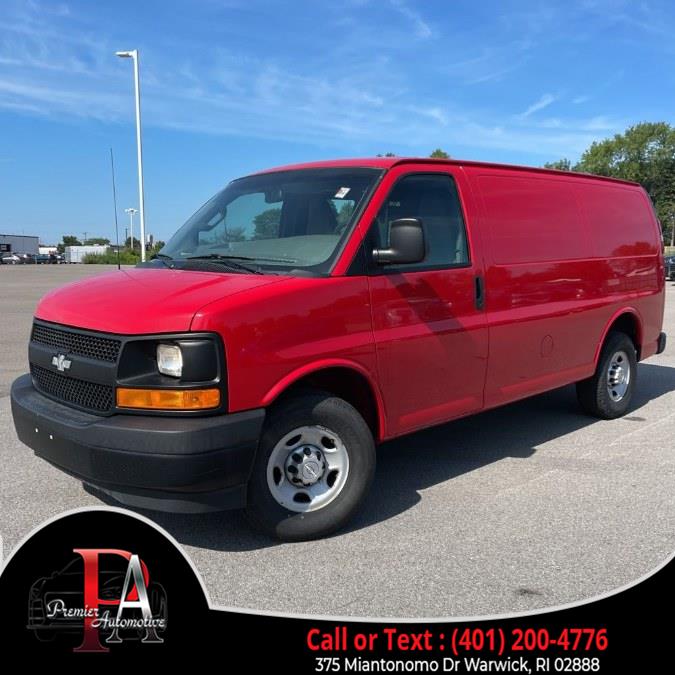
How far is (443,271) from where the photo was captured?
4492 mm

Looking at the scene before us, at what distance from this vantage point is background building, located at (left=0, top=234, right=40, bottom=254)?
95125 millimetres

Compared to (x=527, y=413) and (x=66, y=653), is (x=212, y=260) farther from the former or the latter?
(x=527, y=413)

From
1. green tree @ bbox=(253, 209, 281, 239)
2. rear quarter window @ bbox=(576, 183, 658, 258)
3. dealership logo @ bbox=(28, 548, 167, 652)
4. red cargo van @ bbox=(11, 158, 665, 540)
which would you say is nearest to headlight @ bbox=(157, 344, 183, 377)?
red cargo van @ bbox=(11, 158, 665, 540)

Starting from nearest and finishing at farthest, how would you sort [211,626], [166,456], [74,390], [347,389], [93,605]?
[93,605] → [211,626] → [166,456] → [74,390] → [347,389]

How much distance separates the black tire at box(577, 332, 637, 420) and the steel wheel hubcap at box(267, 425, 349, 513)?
330cm

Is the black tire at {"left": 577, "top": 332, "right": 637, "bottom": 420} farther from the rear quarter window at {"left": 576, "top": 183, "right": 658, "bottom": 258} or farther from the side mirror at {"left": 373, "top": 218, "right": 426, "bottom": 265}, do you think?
the side mirror at {"left": 373, "top": 218, "right": 426, "bottom": 265}

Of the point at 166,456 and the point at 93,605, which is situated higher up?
the point at 166,456

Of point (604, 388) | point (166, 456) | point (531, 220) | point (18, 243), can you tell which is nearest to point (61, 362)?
point (166, 456)

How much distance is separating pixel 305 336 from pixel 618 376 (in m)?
4.07

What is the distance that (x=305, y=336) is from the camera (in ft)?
12.1

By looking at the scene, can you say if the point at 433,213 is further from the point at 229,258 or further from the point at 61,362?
the point at 61,362

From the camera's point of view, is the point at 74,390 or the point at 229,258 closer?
the point at 74,390

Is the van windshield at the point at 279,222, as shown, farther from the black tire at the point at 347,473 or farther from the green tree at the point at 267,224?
the black tire at the point at 347,473

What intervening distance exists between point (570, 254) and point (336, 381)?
2655 mm
